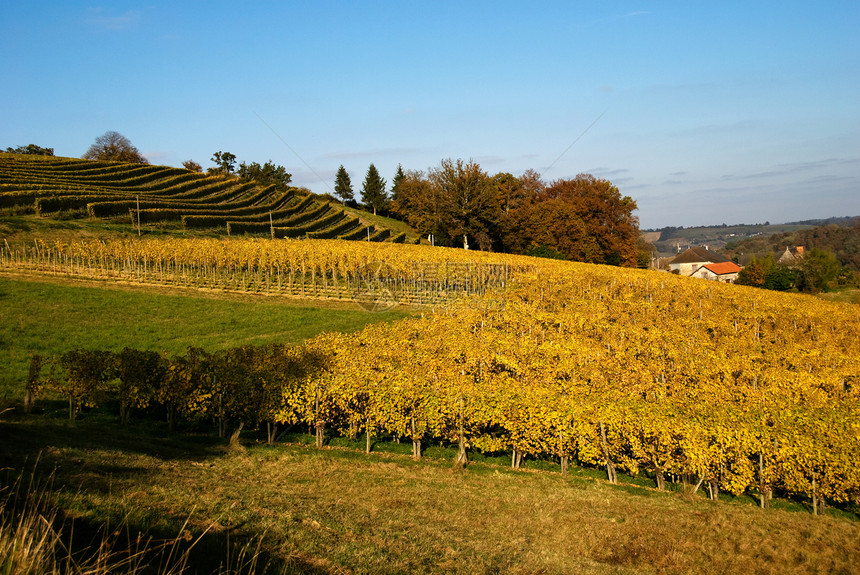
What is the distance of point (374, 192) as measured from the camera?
101625mm

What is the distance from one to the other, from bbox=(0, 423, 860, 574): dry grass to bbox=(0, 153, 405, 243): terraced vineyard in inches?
1765

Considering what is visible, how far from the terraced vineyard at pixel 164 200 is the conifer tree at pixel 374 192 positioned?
13.0 metres

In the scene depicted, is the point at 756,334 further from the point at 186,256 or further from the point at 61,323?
the point at 186,256

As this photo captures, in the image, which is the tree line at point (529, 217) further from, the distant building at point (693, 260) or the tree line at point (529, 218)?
the distant building at point (693, 260)

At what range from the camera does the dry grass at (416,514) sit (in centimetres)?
836

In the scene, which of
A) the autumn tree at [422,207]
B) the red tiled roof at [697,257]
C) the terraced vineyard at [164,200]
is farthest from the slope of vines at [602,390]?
the red tiled roof at [697,257]

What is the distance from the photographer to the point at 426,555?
873cm

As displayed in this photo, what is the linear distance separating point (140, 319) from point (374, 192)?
75.7 metres

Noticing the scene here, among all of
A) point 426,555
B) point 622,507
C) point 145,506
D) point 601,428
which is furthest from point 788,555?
point 145,506

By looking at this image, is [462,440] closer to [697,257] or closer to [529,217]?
[529,217]

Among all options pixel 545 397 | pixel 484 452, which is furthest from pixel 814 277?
pixel 484 452

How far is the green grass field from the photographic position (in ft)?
75.8

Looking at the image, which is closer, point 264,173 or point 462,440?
point 462,440

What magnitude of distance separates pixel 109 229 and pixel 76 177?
21.3 metres
